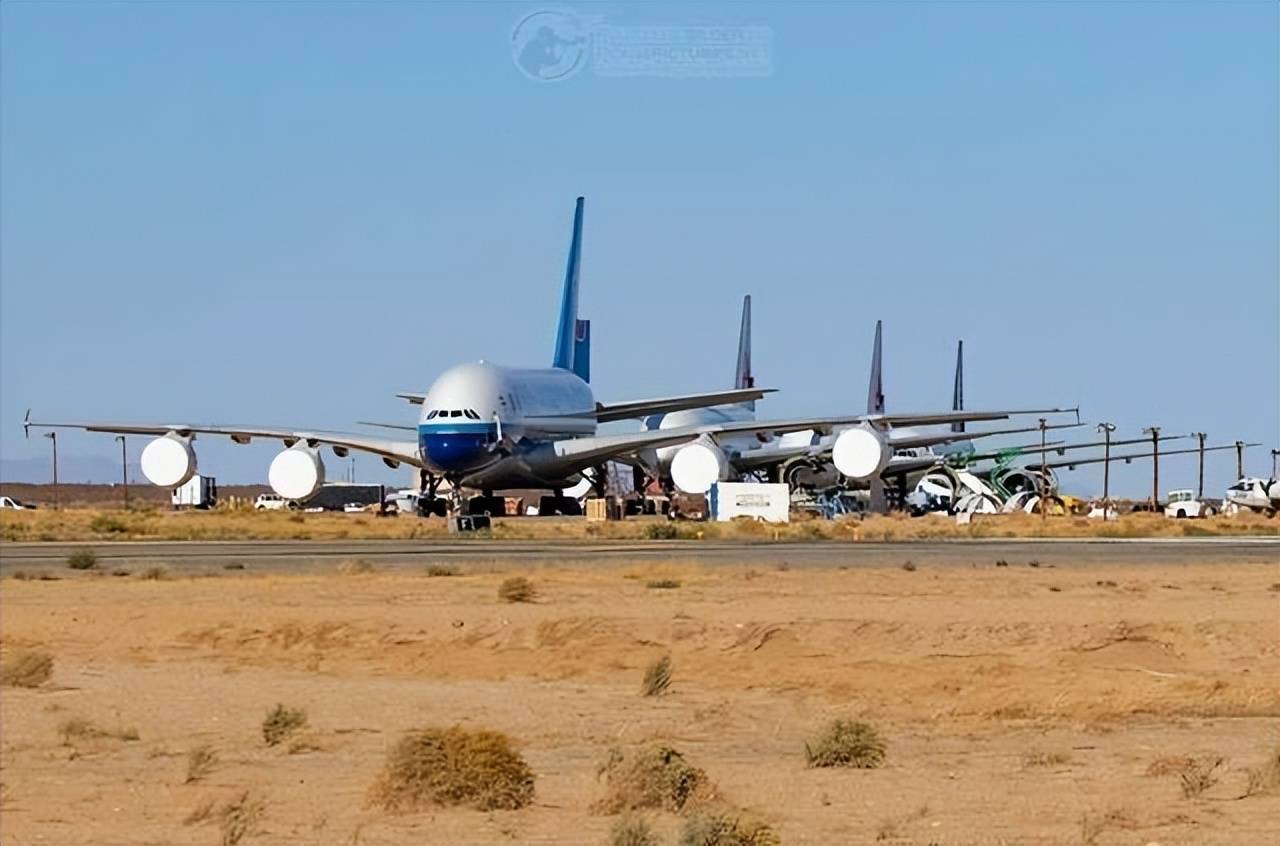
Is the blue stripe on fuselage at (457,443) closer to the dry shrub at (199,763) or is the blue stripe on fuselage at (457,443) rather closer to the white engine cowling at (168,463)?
the white engine cowling at (168,463)

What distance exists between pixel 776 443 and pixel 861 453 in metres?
30.2

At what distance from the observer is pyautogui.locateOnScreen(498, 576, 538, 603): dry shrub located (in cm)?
2997

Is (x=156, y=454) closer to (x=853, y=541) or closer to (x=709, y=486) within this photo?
(x=709, y=486)

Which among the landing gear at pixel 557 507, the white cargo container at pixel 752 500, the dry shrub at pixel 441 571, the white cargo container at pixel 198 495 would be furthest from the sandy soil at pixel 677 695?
the white cargo container at pixel 198 495

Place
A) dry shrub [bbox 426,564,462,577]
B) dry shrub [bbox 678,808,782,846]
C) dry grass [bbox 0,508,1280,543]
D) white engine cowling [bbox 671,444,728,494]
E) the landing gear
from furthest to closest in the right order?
the landing gear < white engine cowling [bbox 671,444,728,494] < dry grass [bbox 0,508,1280,543] < dry shrub [bbox 426,564,462,577] < dry shrub [bbox 678,808,782,846]

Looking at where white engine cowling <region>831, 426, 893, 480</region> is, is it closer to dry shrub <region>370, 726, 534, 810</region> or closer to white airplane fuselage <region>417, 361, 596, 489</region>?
white airplane fuselage <region>417, 361, 596, 489</region>

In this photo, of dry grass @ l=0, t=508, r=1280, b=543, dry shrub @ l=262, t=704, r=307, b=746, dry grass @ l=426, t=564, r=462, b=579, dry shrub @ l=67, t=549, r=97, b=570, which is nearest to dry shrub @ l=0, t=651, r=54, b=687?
dry shrub @ l=262, t=704, r=307, b=746

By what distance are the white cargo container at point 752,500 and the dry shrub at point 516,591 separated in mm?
38932

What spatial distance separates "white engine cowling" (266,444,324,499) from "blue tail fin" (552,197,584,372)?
20919 mm

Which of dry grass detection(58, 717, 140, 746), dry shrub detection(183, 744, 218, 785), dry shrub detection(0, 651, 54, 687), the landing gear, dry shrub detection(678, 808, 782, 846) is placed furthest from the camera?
the landing gear

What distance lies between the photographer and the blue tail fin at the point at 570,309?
8744 centimetres

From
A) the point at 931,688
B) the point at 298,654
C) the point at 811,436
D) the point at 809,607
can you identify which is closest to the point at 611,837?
the point at 931,688

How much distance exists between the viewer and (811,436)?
95062 millimetres

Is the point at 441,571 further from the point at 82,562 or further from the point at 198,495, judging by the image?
the point at 198,495
